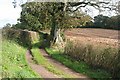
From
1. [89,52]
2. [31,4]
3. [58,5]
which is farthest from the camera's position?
[58,5]

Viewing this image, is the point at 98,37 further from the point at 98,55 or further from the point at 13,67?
the point at 13,67

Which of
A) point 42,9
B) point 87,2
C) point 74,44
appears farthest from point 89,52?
point 87,2

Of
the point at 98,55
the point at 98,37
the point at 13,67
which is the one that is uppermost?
the point at 13,67

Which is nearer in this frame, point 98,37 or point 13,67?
point 13,67

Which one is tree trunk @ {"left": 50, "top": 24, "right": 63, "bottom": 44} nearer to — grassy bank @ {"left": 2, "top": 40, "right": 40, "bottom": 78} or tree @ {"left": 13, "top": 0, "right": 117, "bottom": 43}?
tree @ {"left": 13, "top": 0, "right": 117, "bottom": 43}

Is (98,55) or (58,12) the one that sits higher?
(58,12)

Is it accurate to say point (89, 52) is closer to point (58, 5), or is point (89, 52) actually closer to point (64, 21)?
point (64, 21)

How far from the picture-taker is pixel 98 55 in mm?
8539

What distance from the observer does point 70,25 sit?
13.8 m

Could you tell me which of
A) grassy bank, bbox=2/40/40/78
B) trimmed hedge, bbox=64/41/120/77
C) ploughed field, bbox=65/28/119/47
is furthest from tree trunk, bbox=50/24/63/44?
grassy bank, bbox=2/40/40/78

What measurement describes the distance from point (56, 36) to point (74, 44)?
5195 mm

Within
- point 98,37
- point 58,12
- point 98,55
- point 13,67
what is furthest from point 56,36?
point 13,67

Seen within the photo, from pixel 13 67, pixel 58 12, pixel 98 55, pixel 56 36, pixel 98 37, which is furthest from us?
pixel 98 37

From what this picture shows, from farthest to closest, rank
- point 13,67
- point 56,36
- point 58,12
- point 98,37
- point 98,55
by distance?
1. point 98,37
2. point 56,36
3. point 58,12
4. point 98,55
5. point 13,67
